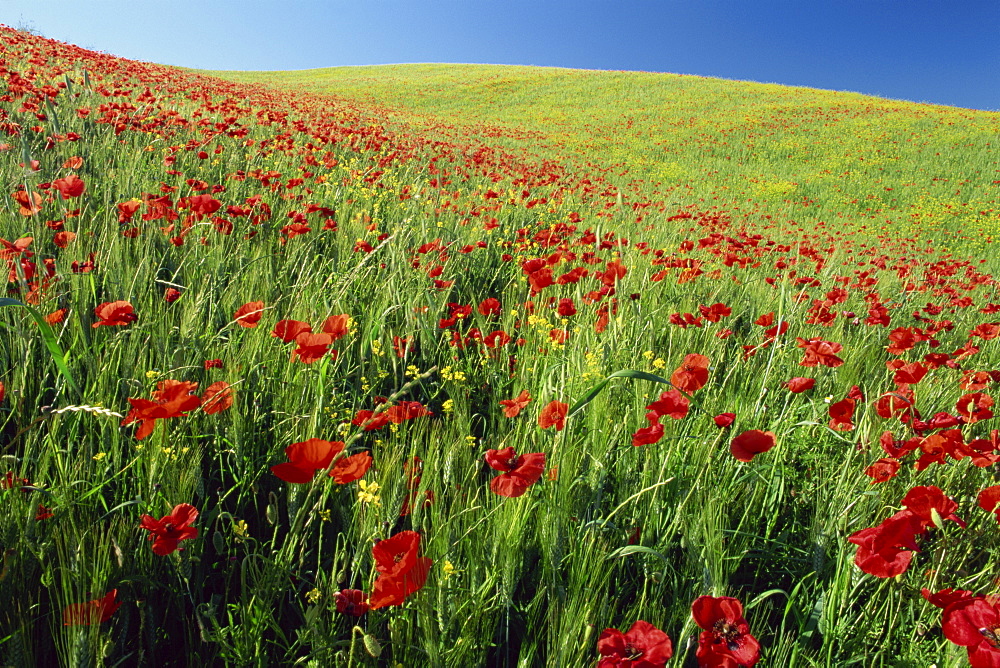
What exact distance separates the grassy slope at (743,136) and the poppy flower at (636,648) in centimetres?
721

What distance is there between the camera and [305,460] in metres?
0.84

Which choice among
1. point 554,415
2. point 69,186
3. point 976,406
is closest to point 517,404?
point 554,415

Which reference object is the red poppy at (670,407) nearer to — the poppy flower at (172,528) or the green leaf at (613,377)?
the green leaf at (613,377)

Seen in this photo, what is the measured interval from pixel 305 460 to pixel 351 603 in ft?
0.74

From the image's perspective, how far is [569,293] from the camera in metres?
2.78

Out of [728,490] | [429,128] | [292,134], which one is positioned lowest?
[728,490]

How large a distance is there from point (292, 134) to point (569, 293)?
16.0 ft

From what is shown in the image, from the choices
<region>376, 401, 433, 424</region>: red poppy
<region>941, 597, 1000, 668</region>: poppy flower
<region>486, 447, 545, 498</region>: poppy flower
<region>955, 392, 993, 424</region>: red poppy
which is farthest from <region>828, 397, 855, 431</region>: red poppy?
<region>376, 401, 433, 424</region>: red poppy

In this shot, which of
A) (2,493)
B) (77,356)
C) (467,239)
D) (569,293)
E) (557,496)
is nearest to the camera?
(2,493)

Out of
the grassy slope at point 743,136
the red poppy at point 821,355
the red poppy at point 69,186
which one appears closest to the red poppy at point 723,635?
the red poppy at point 821,355

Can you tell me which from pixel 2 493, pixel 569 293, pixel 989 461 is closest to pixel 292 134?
pixel 569 293

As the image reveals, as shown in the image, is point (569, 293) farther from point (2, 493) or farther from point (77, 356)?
point (2, 493)

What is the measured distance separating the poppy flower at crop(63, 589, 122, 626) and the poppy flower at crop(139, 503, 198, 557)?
80 mm

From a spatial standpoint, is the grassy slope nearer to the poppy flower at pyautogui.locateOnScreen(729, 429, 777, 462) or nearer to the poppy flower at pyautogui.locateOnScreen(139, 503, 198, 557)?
the poppy flower at pyautogui.locateOnScreen(729, 429, 777, 462)
